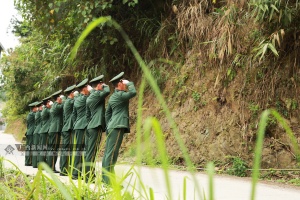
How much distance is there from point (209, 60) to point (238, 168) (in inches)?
105

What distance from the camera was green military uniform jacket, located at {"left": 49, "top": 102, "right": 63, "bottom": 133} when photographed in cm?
888

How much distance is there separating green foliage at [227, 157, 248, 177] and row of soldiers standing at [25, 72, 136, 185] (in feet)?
7.72

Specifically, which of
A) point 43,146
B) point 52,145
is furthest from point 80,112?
point 43,146

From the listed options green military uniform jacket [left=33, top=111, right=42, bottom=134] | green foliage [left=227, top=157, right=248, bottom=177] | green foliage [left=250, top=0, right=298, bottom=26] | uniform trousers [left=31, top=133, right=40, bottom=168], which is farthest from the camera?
green military uniform jacket [left=33, top=111, right=42, bottom=134]

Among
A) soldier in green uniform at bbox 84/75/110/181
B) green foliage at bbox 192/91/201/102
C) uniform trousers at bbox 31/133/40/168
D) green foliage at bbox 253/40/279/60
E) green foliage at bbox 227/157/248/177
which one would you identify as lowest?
green foliage at bbox 227/157/248/177

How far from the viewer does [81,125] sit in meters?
7.36

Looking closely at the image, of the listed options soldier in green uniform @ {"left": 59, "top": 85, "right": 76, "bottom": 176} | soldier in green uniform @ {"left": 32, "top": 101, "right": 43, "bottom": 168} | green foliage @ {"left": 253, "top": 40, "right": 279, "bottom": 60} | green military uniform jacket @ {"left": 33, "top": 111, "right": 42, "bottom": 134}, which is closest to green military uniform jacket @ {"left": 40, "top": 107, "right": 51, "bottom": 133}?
soldier in green uniform @ {"left": 32, "top": 101, "right": 43, "bottom": 168}

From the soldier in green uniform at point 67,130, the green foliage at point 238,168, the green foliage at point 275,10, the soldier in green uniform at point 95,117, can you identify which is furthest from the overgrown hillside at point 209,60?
the soldier in green uniform at point 67,130

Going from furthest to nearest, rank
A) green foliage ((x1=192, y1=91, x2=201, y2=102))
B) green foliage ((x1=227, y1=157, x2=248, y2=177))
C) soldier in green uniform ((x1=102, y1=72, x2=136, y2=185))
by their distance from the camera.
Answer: green foliage ((x1=192, y1=91, x2=201, y2=102)) < green foliage ((x1=227, y1=157, x2=248, y2=177)) < soldier in green uniform ((x1=102, y1=72, x2=136, y2=185))

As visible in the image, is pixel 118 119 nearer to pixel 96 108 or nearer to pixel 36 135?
pixel 96 108

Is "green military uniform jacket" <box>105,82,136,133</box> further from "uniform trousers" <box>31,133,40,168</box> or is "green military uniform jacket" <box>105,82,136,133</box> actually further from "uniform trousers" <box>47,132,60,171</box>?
"uniform trousers" <box>31,133,40,168</box>

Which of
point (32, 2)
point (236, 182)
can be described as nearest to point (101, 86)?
point (236, 182)

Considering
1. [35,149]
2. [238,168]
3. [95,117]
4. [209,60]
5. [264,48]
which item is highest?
[209,60]

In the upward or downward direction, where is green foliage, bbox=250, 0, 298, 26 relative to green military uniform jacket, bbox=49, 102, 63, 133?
upward
